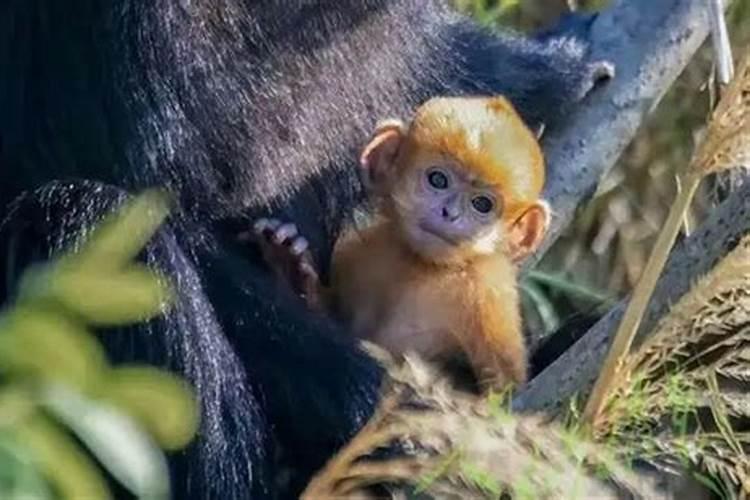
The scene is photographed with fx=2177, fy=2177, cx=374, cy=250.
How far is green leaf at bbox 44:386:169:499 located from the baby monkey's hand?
4.79 feet

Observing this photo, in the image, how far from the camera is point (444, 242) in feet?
7.57

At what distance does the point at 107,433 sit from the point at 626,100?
5.85 ft

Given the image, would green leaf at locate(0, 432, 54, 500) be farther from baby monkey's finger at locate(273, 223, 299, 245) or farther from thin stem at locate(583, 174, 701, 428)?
baby monkey's finger at locate(273, 223, 299, 245)

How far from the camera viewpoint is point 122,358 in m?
2.14

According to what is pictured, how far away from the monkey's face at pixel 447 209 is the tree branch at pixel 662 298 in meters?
0.33

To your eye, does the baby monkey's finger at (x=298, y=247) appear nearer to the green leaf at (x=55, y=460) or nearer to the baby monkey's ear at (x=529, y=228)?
the baby monkey's ear at (x=529, y=228)

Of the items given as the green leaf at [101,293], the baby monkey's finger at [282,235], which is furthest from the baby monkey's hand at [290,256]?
the green leaf at [101,293]

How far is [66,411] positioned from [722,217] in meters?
1.05

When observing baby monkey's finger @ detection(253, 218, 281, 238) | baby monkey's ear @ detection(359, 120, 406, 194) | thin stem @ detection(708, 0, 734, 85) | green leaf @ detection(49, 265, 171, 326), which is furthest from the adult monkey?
green leaf @ detection(49, 265, 171, 326)

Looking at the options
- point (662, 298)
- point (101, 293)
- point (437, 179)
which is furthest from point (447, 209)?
point (101, 293)

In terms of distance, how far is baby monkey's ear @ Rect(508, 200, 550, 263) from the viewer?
2.31 meters

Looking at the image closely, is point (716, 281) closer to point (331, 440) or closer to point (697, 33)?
point (331, 440)

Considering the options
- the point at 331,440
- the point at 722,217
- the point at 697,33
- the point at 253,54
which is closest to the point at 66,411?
the point at 722,217

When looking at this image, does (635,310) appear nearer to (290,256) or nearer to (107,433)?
(290,256)
